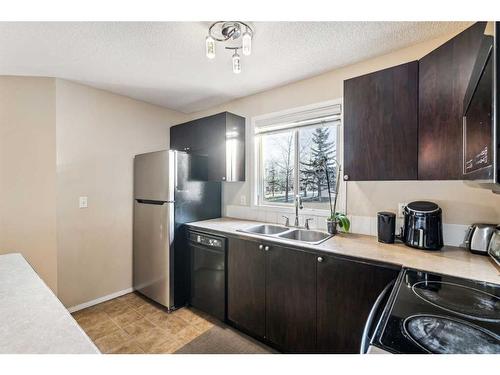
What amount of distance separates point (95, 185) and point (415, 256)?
116 inches

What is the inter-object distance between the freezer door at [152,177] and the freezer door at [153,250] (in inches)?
4.0

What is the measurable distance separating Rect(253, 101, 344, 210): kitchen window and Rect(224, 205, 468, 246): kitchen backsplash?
116 mm

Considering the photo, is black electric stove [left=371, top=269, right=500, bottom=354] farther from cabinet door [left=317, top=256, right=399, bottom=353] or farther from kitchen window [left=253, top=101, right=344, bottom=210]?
kitchen window [left=253, top=101, right=344, bottom=210]

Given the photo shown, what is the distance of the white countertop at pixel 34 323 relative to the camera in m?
0.64

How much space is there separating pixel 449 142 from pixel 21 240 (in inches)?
134

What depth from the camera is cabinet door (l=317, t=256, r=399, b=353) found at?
140cm

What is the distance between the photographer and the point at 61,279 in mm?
2350

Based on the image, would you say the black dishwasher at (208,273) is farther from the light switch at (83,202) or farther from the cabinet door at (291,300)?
the light switch at (83,202)

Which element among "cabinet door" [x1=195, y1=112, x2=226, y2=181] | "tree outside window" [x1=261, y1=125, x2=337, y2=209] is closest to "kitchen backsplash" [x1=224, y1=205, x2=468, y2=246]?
"tree outside window" [x1=261, y1=125, x2=337, y2=209]

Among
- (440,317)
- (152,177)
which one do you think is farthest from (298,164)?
(440,317)

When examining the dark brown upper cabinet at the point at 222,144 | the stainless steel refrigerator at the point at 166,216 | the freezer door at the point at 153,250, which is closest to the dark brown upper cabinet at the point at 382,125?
the dark brown upper cabinet at the point at 222,144

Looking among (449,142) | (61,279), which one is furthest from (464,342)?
(61,279)

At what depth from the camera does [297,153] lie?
254 cm

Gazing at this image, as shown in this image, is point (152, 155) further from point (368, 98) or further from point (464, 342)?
point (464, 342)
